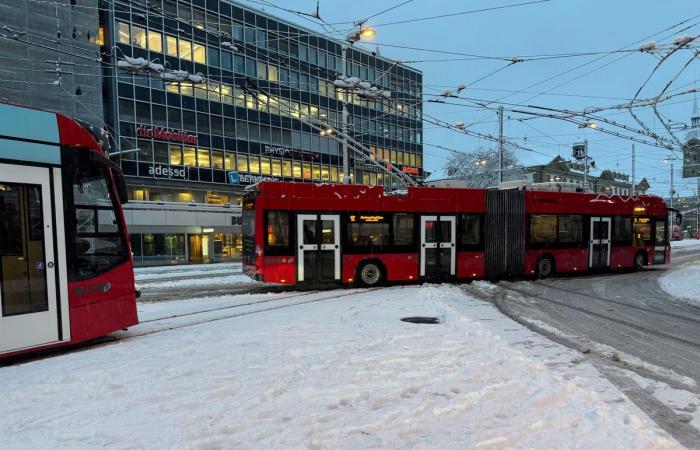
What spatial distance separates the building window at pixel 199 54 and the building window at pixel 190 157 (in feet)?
22.4

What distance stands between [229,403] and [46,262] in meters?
3.72

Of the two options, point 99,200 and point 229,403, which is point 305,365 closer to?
point 229,403

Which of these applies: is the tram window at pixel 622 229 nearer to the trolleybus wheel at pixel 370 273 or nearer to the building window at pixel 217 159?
the trolleybus wheel at pixel 370 273

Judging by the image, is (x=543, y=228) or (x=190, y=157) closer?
(x=543, y=228)

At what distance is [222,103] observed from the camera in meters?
36.3

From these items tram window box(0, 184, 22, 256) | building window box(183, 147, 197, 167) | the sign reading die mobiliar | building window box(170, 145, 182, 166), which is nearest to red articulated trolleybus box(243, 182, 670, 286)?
tram window box(0, 184, 22, 256)

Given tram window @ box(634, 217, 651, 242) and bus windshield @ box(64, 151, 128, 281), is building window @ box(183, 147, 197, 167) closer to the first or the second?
bus windshield @ box(64, 151, 128, 281)

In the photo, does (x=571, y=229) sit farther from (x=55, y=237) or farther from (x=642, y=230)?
(x=55, y=237)

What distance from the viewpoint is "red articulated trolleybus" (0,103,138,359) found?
587 cm

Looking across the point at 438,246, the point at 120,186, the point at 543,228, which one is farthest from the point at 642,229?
the point at 120,186

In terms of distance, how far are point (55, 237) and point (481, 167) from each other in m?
43.7

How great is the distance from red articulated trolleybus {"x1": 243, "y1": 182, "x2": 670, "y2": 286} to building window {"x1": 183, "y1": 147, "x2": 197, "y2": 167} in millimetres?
22825

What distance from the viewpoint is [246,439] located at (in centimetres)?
357

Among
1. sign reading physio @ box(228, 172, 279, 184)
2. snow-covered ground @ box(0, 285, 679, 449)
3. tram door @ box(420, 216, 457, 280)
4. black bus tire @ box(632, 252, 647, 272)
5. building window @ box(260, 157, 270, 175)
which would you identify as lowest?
black bus tire @ box(632, 252, 647, 272)
